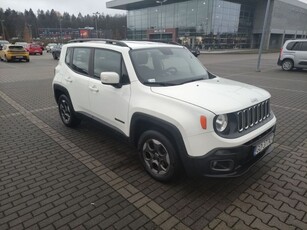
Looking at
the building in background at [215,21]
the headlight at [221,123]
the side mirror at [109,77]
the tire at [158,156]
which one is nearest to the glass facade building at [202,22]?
the building in background at [215,21]

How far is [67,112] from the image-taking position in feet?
17.5

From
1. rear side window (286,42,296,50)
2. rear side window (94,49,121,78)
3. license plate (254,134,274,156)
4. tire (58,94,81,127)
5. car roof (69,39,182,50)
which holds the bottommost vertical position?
tire (58,94,81,127)

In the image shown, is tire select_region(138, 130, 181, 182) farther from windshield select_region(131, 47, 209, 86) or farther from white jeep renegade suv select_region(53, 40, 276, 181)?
windshield select_region(131, 47, 209, 86)

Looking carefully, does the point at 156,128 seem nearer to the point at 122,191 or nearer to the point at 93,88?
the point at 122,191

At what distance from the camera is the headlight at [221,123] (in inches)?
107

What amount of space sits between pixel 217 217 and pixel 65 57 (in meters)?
4.17

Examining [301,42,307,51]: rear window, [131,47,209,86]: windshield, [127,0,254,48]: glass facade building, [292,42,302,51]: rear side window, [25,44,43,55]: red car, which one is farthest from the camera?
[127,0,254,48]: glass facade building

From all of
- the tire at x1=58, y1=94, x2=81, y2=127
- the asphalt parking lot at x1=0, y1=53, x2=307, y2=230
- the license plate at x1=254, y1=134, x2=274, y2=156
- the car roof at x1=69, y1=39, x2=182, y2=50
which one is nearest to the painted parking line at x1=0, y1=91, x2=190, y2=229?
the asphalt parking lot at x1=0, y1=53, x2=307, y2=230

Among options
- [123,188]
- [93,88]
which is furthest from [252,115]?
[93,88]

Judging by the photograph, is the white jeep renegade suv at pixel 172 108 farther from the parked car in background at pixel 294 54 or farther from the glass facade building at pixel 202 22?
the glass facade building at pixel 202 22

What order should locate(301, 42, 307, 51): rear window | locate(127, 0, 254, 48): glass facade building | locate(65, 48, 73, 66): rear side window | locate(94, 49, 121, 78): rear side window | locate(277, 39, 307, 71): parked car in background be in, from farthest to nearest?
1. locate(127, 0, 254, 48): glass facade building
2. locate(277, 39, 307, 71): parked car in background
3. locate(301, 42, 307, 51): rear window
4. locate(65, 48, 73, 66): rear side window
5. locate(94, 49, 121, 78): rear side window

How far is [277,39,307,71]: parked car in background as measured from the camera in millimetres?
14422

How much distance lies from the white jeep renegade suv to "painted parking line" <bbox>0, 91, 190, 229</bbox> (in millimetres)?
Result: 401

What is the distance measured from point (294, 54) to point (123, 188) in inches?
603
